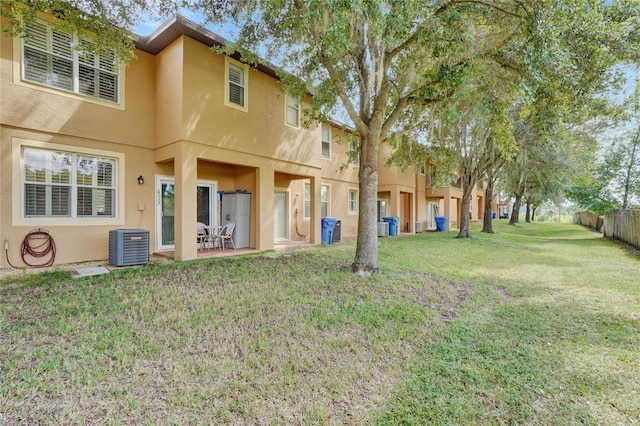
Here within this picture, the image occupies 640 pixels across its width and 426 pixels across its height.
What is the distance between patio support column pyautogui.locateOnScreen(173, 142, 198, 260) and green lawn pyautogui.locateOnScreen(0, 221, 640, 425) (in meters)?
1.60

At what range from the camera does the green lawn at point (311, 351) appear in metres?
2.40

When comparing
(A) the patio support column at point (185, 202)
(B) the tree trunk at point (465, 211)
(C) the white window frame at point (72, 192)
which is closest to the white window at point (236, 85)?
(A) the patio support column at point (185, 202)

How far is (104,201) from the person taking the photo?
7801 millimetres

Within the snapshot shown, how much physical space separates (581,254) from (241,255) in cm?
1169

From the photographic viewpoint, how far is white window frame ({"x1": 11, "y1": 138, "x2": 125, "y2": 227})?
21.2 feet

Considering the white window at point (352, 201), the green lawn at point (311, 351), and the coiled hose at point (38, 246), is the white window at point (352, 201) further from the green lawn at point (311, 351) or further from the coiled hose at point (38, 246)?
the coiled hose at point (38, 246)

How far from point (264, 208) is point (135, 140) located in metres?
3.99

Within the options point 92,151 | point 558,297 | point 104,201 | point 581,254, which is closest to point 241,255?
point 104,201

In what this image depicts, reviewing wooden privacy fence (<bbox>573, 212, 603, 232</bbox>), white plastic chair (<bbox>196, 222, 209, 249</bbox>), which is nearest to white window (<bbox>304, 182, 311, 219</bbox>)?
white plastic chair (<bbox>196, 222, 209, 249</bbox>)

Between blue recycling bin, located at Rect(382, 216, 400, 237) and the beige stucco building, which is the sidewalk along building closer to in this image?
the beige stucco building

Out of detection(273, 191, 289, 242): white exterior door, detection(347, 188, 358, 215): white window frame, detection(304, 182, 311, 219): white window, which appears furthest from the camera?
detection(347, 188, 358, 215): white window frame

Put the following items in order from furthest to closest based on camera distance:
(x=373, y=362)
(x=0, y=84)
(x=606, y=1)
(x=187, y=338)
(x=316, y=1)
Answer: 1. (x=0, y=84)
2. (x=606, y=1)
3. (x=316, y=1)
4. (x=187, y=338)
5. (x=373, y=362)

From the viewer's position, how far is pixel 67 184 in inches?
283

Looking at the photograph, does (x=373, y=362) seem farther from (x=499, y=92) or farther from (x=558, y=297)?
(x=499, y=92)
